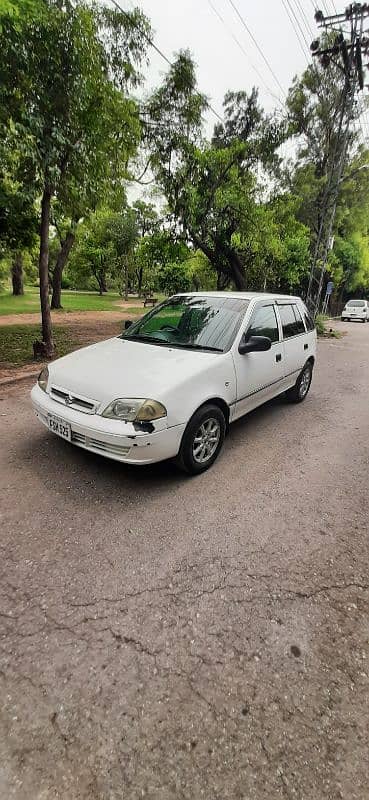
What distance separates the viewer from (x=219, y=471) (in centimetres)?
348

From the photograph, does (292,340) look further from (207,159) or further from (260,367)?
(207,159)

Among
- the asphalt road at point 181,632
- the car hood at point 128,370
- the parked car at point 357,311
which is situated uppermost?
the parked car at point 357,311

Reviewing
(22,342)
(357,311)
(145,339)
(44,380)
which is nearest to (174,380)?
(145,339)

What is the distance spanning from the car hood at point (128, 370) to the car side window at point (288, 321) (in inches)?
65.5

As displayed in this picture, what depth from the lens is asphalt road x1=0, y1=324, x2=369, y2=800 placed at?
1.38 m

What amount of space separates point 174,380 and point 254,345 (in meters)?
1.10

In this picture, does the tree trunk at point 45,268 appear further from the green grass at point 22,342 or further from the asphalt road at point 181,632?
the asphalt road at point 181,632

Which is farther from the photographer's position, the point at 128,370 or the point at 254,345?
the point at 254,345

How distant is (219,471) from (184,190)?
12136mm

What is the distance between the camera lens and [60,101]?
18.0ft

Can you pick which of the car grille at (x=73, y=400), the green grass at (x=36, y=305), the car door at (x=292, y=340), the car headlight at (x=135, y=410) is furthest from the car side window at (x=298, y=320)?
the green grass at (x=36, y=305)

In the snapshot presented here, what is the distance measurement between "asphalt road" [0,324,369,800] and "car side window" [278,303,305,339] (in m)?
2.07

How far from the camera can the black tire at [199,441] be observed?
3098 mm

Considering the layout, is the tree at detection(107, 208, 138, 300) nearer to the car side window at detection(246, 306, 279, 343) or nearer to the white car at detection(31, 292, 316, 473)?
the car side window at detection(246, 306, 279, 343)
